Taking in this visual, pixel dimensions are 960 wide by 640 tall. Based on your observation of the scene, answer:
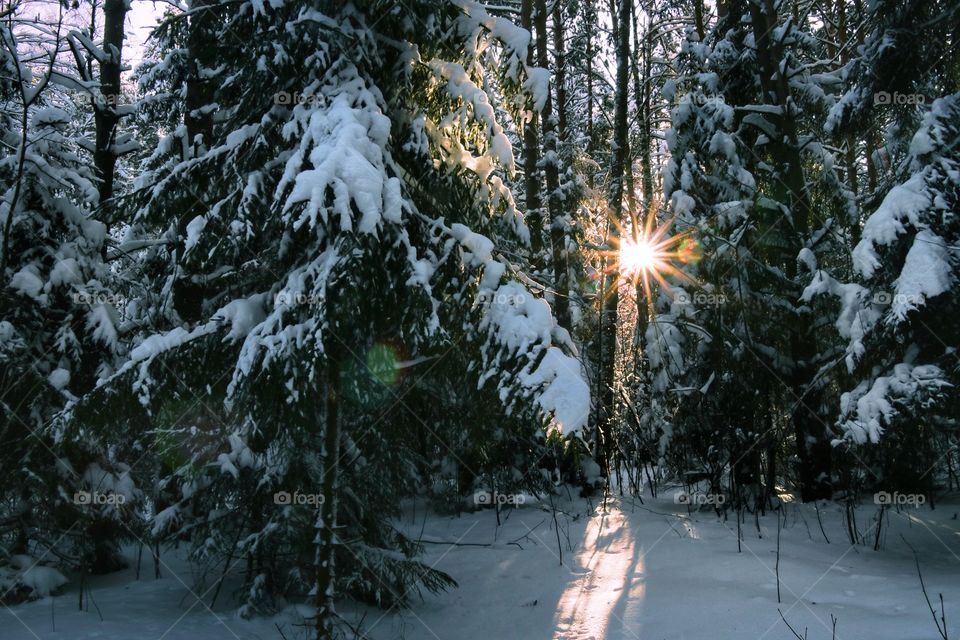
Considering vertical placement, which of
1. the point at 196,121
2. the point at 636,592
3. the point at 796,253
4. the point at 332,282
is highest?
the point at 196,121

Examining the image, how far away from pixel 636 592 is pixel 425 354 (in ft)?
11.0

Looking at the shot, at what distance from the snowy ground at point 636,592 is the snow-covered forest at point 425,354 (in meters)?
0.05

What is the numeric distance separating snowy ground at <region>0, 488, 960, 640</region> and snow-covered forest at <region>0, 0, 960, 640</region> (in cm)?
5

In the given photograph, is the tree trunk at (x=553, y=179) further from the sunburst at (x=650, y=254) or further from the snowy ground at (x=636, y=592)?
the snowy ground at (x=636, y=592)

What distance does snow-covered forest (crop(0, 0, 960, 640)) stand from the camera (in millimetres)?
5141

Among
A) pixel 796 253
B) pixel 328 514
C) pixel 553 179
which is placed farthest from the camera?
pixel 553 179

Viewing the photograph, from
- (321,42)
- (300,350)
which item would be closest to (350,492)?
(300,350)

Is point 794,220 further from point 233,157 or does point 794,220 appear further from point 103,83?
point 103,83

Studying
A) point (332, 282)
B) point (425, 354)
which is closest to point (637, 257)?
point (425, 354)

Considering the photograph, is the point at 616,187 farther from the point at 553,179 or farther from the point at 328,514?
the point at 328,514

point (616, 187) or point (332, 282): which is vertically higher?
point (616, 187)

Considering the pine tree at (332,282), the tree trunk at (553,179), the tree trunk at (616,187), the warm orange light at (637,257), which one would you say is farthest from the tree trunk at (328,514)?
the warm orange light at (637,257)

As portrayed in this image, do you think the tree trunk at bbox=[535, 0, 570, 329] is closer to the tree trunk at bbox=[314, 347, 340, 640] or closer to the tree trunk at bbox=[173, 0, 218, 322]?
the tree trunk at bbox=[173, 0, 218, 322]

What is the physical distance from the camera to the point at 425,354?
549 cm
